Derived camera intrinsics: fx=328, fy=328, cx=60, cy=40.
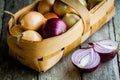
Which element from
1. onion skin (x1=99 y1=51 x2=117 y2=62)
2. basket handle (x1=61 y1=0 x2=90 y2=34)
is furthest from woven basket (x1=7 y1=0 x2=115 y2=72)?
onion skin (x1=99 y1=51 x2=117 y2=62)

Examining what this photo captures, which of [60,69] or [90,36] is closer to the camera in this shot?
[60,69]

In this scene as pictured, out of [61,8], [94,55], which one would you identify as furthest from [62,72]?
[61,8]

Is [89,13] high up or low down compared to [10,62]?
up

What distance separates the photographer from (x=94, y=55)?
1114mm

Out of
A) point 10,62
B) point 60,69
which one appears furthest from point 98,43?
point 10,62

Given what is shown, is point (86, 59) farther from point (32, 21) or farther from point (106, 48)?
point (32, 21)

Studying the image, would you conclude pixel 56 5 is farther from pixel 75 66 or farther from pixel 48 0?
pixel 75 66

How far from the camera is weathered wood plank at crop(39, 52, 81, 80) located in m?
1.09

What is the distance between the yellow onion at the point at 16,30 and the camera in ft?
3.54

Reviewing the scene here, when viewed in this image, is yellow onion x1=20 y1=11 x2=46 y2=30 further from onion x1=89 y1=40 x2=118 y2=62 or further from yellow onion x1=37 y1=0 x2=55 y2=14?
onion x1=89 y1=40 x2=118 y2=62

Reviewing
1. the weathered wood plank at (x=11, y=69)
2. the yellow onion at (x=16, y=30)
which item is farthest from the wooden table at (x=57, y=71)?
the yellow onion at (x=16, y=30)

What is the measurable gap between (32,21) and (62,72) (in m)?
0.20

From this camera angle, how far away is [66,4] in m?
1.11

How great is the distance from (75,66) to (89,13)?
7.3 inches
